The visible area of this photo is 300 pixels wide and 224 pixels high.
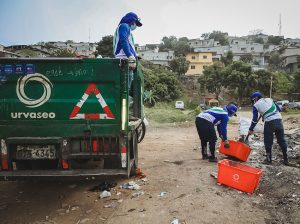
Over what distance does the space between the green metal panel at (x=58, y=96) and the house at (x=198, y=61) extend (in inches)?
2041

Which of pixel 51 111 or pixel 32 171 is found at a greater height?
pixel 51 111

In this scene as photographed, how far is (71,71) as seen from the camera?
4.14 m

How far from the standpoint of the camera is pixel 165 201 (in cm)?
456

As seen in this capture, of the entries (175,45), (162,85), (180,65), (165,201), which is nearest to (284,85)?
(162,85)

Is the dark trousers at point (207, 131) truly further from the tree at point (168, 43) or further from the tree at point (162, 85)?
the tree at point (168, 43)

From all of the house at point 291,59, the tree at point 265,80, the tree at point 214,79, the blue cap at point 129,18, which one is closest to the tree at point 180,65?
the tree at point 214,79

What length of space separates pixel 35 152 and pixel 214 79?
126 ft

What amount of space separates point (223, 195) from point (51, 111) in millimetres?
2733

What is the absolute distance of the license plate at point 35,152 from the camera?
13.7 ft

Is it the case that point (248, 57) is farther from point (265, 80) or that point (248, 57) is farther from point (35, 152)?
point (35, 152)

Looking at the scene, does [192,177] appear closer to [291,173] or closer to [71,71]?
[291,173]

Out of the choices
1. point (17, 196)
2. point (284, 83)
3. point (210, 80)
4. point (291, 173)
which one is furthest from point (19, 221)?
point (284, 83)

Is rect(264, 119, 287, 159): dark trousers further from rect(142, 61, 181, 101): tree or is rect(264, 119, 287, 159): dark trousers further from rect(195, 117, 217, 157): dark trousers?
rect(142, 61, 181, 101): tree

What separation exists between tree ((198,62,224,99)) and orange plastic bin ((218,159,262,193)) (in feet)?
117
